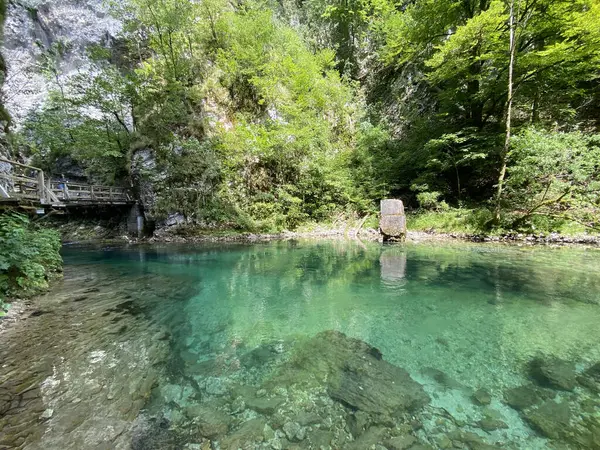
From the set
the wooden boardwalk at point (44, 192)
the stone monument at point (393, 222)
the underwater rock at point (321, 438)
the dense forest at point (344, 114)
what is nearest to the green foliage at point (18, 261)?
the wooden boardwalk at point (44, 192)

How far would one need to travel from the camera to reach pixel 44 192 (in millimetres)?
9391

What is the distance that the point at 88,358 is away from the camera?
3918 mm

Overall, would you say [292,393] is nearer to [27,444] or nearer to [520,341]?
[27,444]

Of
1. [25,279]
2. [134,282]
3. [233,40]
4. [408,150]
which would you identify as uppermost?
[233,40]

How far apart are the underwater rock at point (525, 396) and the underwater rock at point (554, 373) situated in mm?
176

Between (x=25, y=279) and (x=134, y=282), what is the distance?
2270 millimetres

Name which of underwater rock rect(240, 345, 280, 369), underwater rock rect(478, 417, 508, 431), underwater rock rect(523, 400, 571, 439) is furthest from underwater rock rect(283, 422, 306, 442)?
underwater rock rect(523, 400, 571, 439)

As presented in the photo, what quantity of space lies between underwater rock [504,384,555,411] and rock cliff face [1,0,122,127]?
3458cm

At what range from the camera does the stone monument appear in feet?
42.3

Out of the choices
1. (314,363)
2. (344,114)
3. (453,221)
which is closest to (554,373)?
(314,363)

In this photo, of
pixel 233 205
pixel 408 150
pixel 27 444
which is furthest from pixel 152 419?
pixel 408 150

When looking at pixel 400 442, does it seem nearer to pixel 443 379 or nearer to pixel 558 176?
pixel 443 379

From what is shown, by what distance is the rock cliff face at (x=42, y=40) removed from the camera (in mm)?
24250

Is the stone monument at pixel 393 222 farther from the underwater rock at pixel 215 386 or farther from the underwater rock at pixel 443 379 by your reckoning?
the underwater rock at pixel 215 386
